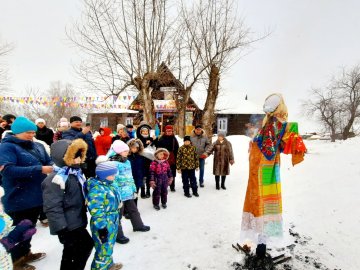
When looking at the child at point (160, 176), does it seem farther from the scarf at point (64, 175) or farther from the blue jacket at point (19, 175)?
the scarf at point (64, 175)

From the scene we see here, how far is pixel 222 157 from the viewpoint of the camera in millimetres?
6621

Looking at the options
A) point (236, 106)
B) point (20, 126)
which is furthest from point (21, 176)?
point (236, 106)

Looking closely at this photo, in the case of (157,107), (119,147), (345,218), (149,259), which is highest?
(157,107)

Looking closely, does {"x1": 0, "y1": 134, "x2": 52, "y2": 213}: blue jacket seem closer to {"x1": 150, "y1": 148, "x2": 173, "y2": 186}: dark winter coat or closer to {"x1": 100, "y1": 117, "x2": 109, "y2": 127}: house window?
{"x1": 150, "y1": 148, "x2": 173, "y2": 186}: dark winter coat

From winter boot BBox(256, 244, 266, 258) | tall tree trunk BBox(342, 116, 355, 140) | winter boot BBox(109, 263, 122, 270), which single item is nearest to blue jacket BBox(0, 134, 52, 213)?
winter boot BBox(109, 263, 122, 270)

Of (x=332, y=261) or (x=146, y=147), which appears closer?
(x=332, y=261)

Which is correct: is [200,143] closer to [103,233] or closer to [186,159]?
[186,159]

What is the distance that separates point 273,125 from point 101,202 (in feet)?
7.20

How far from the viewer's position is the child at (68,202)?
7.45ft

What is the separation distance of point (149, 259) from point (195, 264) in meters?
0.63

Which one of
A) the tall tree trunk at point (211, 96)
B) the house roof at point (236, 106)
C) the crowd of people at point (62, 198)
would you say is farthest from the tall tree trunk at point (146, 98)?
the house roof at point (236, 106)

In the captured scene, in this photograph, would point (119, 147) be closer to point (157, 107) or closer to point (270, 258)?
point (270, 258)

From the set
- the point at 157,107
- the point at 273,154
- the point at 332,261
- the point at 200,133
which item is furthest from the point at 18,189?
the point at 157,107

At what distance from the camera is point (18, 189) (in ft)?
9.77
